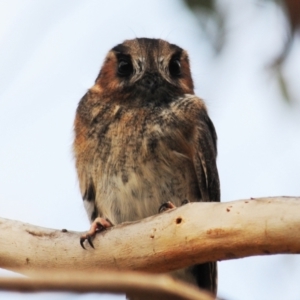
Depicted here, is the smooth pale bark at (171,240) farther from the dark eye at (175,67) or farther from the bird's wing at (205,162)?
the dark eye at (175,67)

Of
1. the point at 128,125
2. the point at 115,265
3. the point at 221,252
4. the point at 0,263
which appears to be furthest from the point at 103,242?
the point at 128,125

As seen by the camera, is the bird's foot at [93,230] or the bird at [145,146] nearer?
the bird's foot at [93,230]

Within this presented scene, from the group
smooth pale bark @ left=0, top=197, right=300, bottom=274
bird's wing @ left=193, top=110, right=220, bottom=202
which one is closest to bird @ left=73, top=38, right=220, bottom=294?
bird's wing @ left=193, top=110, right=220, bottom=202

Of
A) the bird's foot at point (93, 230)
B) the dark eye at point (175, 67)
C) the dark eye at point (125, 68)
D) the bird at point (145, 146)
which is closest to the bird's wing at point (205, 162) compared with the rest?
the bird at point (145, 146)

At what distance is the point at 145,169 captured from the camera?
3354 millimetres

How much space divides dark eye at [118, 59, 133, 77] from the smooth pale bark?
4.43 ft

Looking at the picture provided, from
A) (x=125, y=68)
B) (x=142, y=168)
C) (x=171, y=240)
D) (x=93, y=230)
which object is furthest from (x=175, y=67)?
(x=171, y=240)

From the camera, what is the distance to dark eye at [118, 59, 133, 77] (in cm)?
397

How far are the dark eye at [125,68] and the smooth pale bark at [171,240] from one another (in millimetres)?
1351

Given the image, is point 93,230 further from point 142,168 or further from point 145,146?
point 145,146

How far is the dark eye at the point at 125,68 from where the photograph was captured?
3.97 metres

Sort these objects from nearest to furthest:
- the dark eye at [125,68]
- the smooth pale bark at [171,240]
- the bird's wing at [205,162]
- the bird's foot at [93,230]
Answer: the smooth pale bark at [171,240] < the bird's foot at [93,230] < the bird's wing at [205,162] < the dark eye at [125,68]

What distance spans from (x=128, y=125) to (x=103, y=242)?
907mm

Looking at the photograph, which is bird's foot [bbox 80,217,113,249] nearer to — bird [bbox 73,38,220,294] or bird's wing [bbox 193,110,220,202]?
bird [bbox 73,38,220,294]
